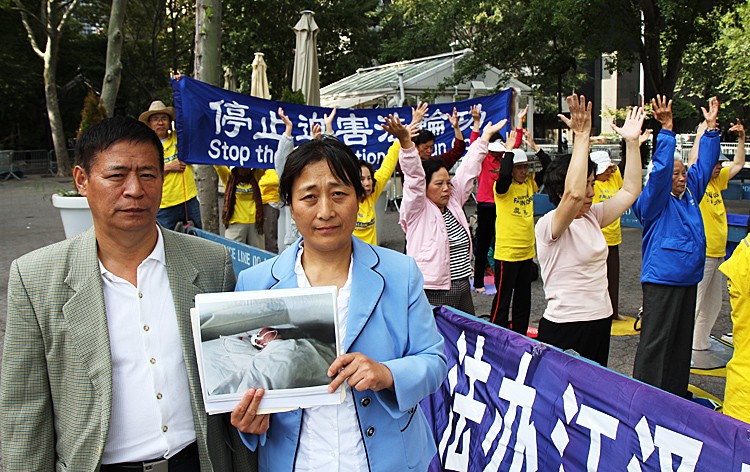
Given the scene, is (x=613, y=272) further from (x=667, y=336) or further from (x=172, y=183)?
(x=172, y=183)

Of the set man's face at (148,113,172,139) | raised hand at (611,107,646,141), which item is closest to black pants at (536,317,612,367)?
raised hand at (611,107,646,141)

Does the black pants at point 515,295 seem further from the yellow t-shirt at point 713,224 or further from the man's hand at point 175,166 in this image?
the man's hand at point 175,166

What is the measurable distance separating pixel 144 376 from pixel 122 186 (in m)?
0.58

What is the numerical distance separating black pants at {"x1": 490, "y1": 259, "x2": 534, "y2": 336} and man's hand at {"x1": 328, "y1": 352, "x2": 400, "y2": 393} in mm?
4432

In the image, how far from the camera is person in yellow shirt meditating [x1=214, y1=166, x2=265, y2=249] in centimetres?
Result: 784

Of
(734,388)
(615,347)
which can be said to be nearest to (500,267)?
(615,347)

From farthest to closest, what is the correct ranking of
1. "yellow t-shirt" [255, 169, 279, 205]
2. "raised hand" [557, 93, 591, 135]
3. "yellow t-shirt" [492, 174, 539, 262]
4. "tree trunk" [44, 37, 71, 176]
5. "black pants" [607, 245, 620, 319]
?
"tree trunk" [44, 37, 71, 176] → "yellow t-shirt" [255, 169, 279, 205] → "black pants" [607, 245, 620, 319] → "yellow t-shirt" [492, 174, 539, 262] → "raised hand" [557, 93, 591, 135]

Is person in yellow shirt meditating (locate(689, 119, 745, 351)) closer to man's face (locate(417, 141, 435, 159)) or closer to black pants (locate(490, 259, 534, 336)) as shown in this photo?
black pants (locate(490, 259, 534, 336))

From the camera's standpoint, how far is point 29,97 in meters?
33.1

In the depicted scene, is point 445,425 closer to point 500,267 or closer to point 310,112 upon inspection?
point 500,267

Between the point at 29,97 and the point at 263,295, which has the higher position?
the point at 29,97

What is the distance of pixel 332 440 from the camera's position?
6.26 feet

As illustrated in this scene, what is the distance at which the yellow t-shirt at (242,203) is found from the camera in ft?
25.9

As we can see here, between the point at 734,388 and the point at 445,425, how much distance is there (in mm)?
1520
